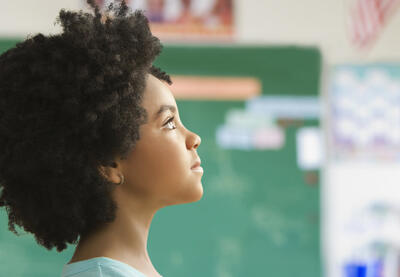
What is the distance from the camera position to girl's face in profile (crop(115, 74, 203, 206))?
2.89ft

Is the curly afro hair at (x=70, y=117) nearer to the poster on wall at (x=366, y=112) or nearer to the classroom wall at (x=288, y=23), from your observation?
the classroom wall at (x=288, y=23)

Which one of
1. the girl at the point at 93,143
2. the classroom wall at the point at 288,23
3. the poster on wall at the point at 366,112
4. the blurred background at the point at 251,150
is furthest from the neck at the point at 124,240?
the poster on wall at the point at 366,112

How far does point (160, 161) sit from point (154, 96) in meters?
0.10

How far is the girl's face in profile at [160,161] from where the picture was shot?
2.89 feet

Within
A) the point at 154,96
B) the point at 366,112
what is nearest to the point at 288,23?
the point at 366,112

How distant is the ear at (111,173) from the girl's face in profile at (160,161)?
0.04 ft

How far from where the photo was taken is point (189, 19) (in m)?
3.12

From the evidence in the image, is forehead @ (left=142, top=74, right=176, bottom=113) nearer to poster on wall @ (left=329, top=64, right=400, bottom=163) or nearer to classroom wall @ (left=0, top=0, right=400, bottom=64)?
classroom wall @ (left=0, top=0, right=400, bottom=64)

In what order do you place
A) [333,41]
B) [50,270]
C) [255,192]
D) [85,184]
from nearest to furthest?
[85,184] < [50,270] < [255,192] < [333,41]

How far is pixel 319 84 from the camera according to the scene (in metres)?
3.04

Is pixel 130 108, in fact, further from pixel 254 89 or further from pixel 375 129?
pixel 375 129

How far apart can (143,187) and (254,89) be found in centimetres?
220

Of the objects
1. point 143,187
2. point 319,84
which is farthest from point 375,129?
point 143,187

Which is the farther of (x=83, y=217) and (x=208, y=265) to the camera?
(x=208, y=265)
